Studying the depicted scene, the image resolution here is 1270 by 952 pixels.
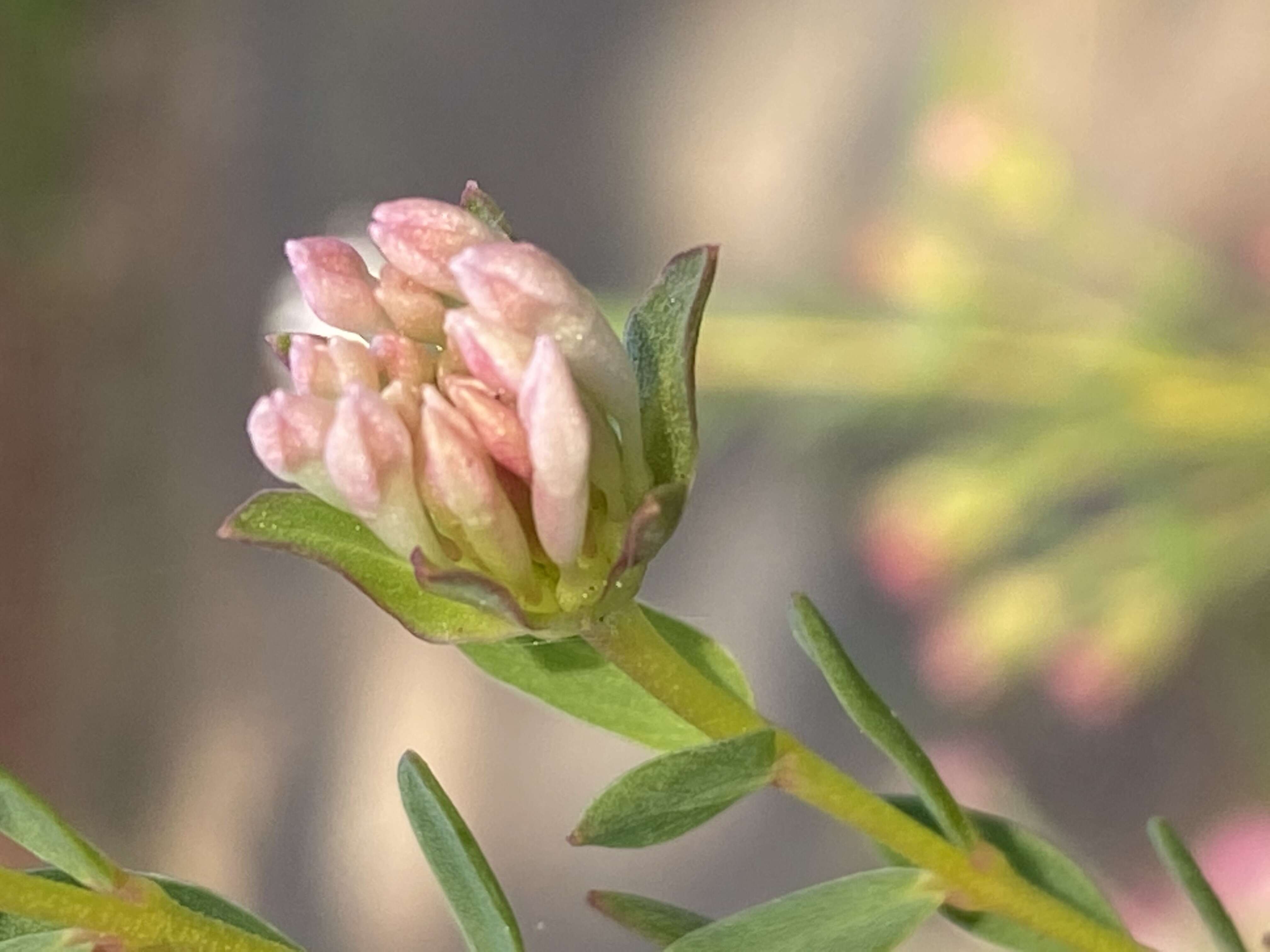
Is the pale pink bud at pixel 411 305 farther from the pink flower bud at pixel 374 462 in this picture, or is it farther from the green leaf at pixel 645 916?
the green leaf at pixel 645 916

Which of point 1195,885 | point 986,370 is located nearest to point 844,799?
point 1195,885

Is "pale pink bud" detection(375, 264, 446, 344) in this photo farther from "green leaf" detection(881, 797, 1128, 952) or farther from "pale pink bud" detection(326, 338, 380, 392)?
"green leaf" detection(881, 797, 1128, 952)

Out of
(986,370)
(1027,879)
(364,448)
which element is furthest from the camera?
(986,370)

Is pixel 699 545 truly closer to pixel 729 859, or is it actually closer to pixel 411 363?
pixel 729 859

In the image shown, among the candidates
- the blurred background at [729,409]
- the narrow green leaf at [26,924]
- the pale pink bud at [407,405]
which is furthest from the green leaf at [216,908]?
the blurred background at [729,409]

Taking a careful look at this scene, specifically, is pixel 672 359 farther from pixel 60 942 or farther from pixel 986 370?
pixel 986 370

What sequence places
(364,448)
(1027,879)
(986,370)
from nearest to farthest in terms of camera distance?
(364,448), (1027,879), (986,370)

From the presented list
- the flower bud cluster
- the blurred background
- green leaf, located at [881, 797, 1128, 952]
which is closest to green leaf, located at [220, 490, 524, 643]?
the flower bud cluster
